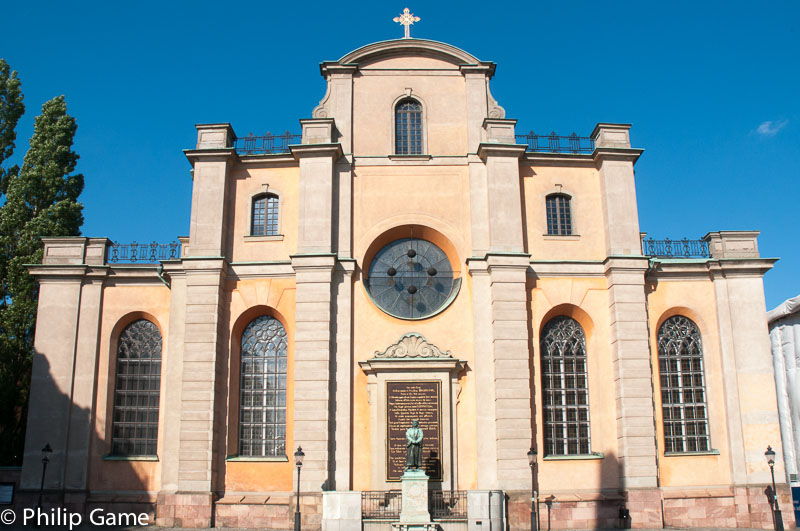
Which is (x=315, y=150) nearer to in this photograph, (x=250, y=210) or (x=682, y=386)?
(x=250, y=210)

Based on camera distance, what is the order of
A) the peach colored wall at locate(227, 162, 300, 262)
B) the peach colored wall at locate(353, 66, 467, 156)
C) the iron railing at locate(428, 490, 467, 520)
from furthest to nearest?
the peach colored wall at locate(353, 66, 467, 156), the peach colored wall at locate(227, 162, 300, 262), the iron railing at locate(428, 490, 467, 520)

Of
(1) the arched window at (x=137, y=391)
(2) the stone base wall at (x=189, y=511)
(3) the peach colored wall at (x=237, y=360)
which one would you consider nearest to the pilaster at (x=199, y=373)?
(2) the stone base wall at (x=189, y=511)

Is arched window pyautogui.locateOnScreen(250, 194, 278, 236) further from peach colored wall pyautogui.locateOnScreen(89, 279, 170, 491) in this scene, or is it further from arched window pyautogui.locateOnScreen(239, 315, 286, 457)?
peach colored wall pyautogui.locateOnScreen(89, 279, 170, 491)

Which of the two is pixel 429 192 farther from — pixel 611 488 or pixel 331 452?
pixel 611 488

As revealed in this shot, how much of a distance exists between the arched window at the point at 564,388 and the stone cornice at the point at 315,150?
31.4 ft

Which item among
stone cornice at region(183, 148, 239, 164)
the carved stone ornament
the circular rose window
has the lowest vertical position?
the carved stone ornament

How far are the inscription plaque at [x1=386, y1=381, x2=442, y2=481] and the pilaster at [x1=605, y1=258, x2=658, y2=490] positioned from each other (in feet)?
19.6

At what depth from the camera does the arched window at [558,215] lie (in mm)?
26156

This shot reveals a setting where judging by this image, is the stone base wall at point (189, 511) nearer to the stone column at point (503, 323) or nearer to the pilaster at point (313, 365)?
the pilaster at point (313, 365)

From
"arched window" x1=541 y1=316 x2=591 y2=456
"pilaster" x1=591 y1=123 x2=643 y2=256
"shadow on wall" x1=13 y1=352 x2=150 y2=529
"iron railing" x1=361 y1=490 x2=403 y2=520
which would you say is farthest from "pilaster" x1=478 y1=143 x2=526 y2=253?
"shadow on wall" x1=13 y1=352 x2=150 y2=529

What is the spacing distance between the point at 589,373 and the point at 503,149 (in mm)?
8255

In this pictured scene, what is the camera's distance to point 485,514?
2097 centimetres

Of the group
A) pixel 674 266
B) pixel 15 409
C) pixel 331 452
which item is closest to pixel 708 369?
pixel 674 266

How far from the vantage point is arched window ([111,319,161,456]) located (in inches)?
976
